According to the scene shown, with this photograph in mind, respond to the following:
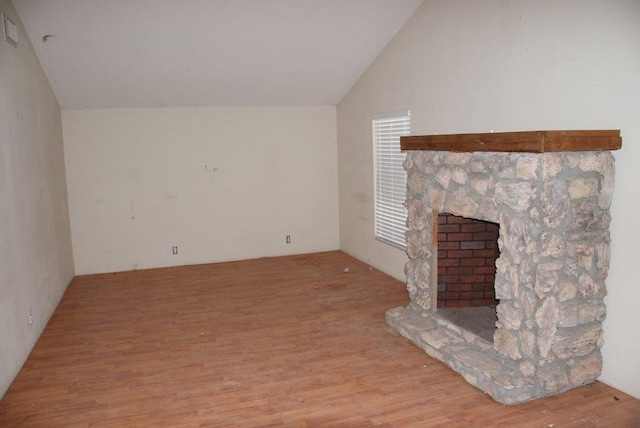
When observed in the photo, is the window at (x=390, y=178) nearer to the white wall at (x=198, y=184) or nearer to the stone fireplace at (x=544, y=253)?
the white wall at (x=198, y=184)

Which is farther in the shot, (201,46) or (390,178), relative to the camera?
(390,178)

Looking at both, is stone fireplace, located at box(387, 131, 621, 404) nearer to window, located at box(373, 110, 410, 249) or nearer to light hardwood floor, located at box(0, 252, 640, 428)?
light hardwood floor, located at box(0, 252, 640, 428)

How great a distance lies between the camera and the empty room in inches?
124

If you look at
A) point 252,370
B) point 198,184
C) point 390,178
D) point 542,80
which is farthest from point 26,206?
point 542,80

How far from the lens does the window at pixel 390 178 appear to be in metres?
5.74

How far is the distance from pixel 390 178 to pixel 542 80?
8.35 ft

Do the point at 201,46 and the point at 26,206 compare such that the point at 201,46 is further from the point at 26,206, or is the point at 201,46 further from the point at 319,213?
the point at 319,213

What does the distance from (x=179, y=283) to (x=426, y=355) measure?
136 inches

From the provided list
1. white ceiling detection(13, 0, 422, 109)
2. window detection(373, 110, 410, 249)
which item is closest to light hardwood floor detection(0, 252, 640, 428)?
window detection(373, 110, 410, 249)

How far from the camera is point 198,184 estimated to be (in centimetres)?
697

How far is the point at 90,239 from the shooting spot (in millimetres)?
6656

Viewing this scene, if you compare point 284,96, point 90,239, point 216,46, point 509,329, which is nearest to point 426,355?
point 509,329

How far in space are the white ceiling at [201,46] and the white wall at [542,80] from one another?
1.97ft

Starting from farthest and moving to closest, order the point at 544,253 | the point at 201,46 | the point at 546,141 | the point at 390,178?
1. the point at 390,178
2. the point at 201,46
3. the point at 544,253
4. the point at 546,141
